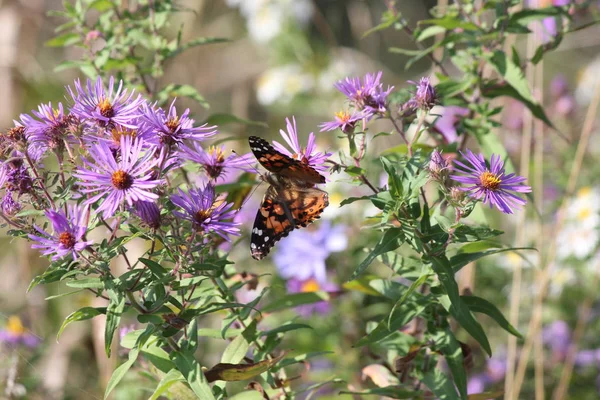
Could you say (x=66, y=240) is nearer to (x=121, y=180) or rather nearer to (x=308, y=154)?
(x=121, y=180)

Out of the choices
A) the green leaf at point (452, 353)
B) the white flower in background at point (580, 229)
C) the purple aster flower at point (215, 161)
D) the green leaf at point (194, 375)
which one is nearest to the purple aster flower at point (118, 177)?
the purple aster flower at point (215, 161)

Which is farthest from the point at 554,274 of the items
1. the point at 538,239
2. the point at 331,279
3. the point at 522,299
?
the point at 331,279

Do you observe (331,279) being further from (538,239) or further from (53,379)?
(53,379)

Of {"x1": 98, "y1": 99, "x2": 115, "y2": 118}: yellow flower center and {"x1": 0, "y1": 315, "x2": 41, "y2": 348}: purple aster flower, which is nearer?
{"x1": 98, "y1": 99, "x2": 115, "y2": 118}: yellow flower center

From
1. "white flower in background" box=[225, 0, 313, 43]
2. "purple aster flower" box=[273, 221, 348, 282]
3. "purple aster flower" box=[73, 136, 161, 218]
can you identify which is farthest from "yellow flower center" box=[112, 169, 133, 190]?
"white flower in background" box=[225, 0, 313, 43]

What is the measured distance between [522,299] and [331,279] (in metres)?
0.66

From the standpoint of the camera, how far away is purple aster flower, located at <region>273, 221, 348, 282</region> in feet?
6.17

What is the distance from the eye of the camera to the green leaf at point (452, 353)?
0.96 metres

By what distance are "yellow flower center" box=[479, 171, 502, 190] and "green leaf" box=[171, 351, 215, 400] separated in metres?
0.43

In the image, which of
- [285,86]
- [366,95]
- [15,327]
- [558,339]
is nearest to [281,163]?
[366,95]

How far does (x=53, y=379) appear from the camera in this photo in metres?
2.20

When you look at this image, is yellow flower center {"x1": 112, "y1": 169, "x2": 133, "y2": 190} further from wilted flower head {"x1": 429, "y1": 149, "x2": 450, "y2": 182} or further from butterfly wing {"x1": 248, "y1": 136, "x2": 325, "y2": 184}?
wilted flower head {"x1": 429, "y1": 149, "x2": 450, "y2": 182}

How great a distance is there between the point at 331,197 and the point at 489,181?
1.49 metres

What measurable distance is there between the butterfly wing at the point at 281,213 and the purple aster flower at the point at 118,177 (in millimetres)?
183
